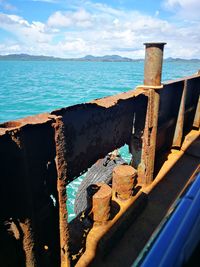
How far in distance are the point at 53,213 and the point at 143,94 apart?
224 cm

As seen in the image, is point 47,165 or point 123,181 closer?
point 47,165

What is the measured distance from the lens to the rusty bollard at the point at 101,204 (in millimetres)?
2865

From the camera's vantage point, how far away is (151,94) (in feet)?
12.2

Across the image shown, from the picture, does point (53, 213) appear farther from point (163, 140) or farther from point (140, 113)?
point (163, 140)

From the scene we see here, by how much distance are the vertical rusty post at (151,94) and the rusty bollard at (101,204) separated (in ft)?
4.11

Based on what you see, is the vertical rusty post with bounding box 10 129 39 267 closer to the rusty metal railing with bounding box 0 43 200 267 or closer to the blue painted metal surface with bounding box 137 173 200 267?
the rusty metal railing with bounding box 0 43 200 267

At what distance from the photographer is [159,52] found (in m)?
3.66

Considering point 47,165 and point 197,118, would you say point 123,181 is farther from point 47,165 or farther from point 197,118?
point 197,118

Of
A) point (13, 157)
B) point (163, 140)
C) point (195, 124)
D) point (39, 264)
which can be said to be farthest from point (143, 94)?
point (195, 124)

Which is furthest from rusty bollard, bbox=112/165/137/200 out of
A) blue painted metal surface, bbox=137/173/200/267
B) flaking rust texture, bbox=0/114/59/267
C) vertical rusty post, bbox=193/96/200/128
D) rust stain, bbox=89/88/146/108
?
vertical rusty post, bbox=193/96/200/128

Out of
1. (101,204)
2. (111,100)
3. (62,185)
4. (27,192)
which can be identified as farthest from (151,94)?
(27,192)

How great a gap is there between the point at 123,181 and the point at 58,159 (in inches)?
56.4

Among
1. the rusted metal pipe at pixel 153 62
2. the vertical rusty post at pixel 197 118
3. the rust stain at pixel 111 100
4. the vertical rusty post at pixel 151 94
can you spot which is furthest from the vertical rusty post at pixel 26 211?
the vertical rusty post at pixel 197 118

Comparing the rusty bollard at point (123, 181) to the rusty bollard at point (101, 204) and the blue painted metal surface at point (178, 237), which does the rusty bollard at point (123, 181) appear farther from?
the blue painted metal surface at point (178, 237)
